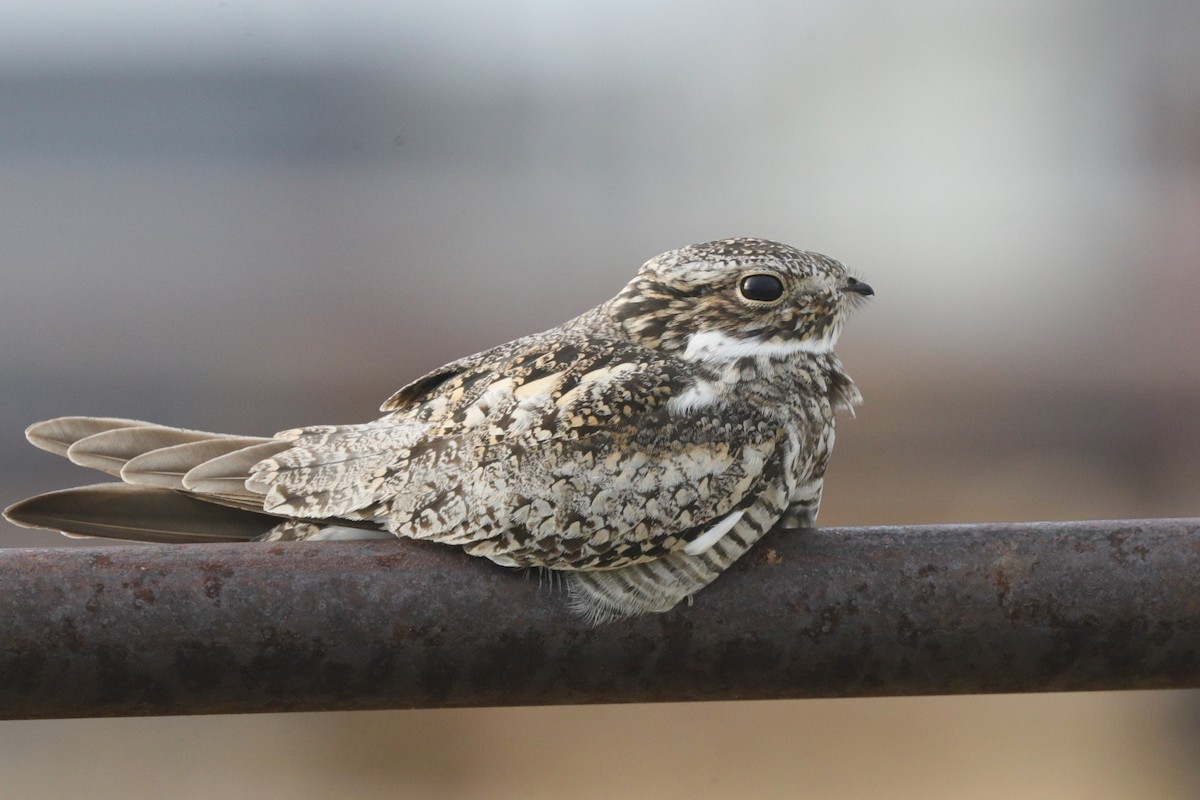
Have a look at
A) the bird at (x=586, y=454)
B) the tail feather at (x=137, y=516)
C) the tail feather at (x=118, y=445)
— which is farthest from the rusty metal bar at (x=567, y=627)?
the tail feather at (x=118, y=445)

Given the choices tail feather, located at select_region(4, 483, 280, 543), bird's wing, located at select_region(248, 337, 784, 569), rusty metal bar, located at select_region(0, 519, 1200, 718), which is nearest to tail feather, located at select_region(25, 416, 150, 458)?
tail feather, located at select_region(4, 483, 280, 543)

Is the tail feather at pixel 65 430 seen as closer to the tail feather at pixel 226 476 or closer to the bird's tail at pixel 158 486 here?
the bird's tail at pixel 158 486

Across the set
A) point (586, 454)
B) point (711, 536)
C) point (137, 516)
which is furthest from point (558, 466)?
point (137, 516)

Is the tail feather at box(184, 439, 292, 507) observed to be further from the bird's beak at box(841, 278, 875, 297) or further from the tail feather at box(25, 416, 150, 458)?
the bird's beak at box(841, 278, 875, 297)

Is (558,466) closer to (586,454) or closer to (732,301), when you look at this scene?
(586,454)

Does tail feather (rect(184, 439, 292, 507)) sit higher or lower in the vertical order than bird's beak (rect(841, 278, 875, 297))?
lower

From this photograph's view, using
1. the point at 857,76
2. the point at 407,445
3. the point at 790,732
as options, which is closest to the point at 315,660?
the point at 407,445

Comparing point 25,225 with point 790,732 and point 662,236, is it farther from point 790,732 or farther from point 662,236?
point 790,732
